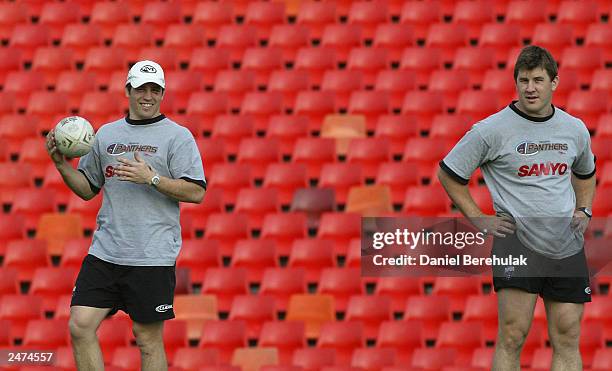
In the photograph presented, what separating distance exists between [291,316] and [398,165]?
1.72 metres

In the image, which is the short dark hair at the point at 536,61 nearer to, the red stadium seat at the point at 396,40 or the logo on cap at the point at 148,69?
the logo on cap at the point at 148,69

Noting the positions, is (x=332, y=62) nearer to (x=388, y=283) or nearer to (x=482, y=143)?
(x=388, y=283)

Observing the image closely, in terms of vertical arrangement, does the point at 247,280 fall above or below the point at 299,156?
below

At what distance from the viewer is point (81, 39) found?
1172cm

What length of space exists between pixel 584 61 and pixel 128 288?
21.9 ft

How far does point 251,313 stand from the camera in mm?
8367

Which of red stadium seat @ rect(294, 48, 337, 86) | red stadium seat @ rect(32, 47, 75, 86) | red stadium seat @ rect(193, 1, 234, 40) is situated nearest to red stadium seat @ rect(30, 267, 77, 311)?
red stadium seat @ rect(32, 47, 75, 86)

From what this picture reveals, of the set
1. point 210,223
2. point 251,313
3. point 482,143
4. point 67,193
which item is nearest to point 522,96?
point 482,143

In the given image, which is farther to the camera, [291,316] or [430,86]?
[430,86]

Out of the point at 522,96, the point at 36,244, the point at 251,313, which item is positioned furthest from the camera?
the point at 36,244

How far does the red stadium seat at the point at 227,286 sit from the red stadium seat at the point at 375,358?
1364 millimetres

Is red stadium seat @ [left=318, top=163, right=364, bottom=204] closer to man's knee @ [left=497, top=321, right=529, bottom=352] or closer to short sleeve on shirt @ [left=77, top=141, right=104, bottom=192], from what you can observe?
short sleeve on shirt @ [left=77, top=141, right=104, bottom=192]

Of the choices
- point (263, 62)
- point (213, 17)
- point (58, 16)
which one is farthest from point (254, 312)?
point (58, 16)

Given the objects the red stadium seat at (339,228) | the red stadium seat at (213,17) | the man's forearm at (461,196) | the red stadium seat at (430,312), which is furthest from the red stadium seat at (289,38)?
the man's forearm at (461,196)
